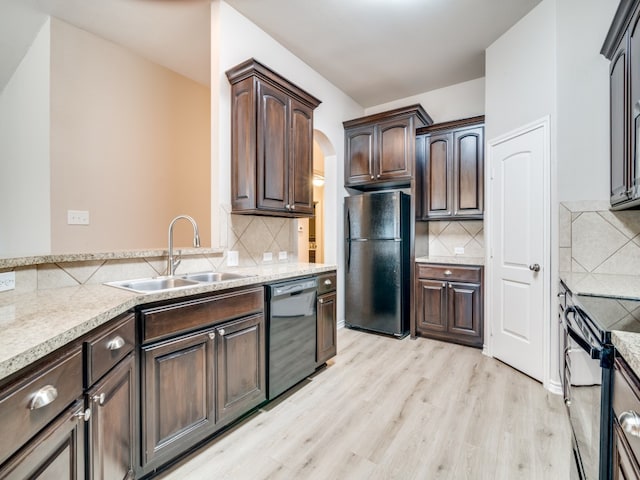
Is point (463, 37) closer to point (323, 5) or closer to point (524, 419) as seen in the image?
point (323, 5)

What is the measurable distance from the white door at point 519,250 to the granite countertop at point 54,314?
234 cm

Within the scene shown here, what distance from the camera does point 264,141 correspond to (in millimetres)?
2361

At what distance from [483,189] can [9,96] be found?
16.6 ft

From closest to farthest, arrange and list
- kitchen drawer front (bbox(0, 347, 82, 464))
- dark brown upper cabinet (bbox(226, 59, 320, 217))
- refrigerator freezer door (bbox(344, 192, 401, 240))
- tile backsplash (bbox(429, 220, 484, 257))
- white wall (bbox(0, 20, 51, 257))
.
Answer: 1. kitchen drawer front (bbox(0, 347, 82, 464))
2. dark brown upper cabinet (bbox(226, 59, 320, 217))
3. white wall (bbox(0, 20, 51, 257))
4. refrigerator freezer door (bbox(344, 192, 401, 240))
5. tile backsplash (bbox(429, 220, 484, 257))

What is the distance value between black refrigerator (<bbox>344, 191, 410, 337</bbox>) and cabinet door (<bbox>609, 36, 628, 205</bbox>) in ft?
5.61

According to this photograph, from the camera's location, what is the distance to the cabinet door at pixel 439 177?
133 inches

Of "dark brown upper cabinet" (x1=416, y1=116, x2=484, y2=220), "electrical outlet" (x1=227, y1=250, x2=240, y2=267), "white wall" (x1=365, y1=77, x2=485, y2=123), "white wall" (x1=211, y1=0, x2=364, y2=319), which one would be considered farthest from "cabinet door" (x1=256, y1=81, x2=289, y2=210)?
"white wall" (x1=365, y1=77, x2=485, y2=123)

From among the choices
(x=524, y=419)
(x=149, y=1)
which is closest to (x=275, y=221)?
(x=149, y=1)

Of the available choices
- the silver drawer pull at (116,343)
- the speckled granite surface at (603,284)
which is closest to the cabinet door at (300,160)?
the silver drawer pull at (116,343)

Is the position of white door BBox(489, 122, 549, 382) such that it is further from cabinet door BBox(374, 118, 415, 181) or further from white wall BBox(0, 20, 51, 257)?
white wall BBox(0, 20, 51, 257)

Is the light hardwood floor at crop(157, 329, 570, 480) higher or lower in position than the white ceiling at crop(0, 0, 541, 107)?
lower

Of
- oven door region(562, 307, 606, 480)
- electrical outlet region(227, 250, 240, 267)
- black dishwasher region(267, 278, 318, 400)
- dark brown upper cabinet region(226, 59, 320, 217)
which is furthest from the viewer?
electrical outlet region(227, 250, 240, 267)

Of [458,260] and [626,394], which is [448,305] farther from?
[626,394]

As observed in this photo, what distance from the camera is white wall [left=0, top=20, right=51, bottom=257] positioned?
2.58 meters
